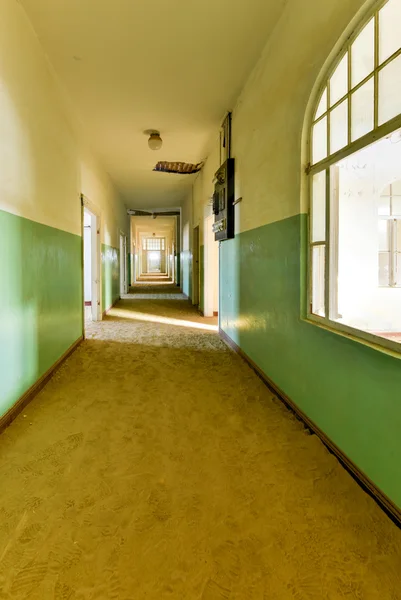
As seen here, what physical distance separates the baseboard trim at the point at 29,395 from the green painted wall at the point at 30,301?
0.13 feet

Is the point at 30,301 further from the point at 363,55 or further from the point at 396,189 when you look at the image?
the point at 396,189

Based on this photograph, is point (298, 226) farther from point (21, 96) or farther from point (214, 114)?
point (214, 114)

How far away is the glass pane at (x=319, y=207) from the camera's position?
7.66 feet

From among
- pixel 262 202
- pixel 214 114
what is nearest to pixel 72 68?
pixel 214 114

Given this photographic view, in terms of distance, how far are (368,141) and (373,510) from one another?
1.67m

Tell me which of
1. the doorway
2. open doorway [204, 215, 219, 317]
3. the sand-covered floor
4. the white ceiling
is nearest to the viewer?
the sand-covered floor

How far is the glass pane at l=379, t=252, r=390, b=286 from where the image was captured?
5.16 meters

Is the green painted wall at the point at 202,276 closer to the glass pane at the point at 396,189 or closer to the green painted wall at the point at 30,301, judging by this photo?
the glass pane at the point at 396,189

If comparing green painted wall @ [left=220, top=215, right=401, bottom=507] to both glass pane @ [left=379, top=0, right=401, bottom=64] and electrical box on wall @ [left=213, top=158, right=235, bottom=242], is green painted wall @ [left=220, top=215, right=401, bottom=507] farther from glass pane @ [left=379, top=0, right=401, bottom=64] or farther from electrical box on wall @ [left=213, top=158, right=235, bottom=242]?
glass pane @ [left=379, top=0, right=401, bottom=64]

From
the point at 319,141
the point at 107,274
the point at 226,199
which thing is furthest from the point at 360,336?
the point at 107,274

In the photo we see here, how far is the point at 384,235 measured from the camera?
5.18 meters

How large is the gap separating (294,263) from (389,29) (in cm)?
137

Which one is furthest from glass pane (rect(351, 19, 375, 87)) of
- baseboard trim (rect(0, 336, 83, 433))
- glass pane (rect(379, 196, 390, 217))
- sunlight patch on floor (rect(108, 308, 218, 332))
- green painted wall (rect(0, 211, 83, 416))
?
sunlight patch on floor (rect(108, 308, 218, 332))

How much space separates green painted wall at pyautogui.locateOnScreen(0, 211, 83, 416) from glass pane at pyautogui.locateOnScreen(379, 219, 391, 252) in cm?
417
